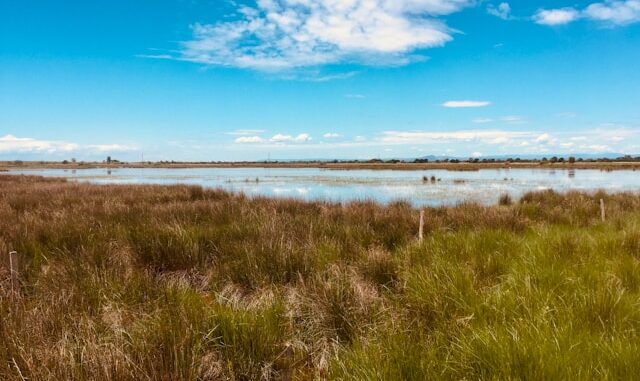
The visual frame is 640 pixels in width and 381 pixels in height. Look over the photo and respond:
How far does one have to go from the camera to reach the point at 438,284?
15.7 ft

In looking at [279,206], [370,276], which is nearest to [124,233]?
[370,276]

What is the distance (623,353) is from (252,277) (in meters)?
4.53

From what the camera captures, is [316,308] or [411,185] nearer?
[316,308]

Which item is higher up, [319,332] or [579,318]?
[579,318]

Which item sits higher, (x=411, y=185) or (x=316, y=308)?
(x=316, y=308)

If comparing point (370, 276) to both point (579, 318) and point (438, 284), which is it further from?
point (579, 318)

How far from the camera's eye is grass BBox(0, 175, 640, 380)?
124 inches

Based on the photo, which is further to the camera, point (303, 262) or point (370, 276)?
point (303, 262)

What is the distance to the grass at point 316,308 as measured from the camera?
3158 millimetres

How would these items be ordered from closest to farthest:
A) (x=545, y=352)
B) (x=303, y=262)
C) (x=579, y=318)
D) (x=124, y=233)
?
(x=545, y=352), (x=579, y=318), (x=303, y=262), (x=124, y=233)

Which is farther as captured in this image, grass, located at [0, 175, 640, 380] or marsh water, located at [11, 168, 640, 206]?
marsh water, located at [11, 168, 640, 206]

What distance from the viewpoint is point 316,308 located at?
479 centimetres

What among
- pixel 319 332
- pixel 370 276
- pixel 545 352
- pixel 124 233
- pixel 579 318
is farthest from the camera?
pixel 124 233

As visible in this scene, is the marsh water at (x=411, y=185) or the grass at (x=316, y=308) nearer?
the grass at (x=316, y=308)
